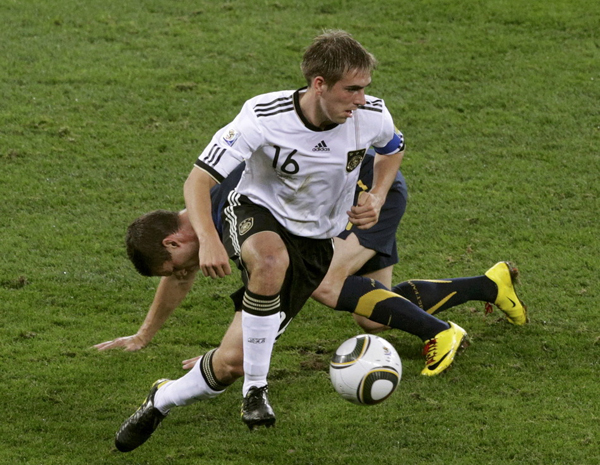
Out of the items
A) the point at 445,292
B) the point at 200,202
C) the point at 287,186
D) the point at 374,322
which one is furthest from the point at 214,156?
the point at 445,292

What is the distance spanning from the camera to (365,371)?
471cm

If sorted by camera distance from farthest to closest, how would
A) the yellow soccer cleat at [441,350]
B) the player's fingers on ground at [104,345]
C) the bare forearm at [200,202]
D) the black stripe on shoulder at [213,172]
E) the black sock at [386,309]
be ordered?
the player's fingers on ground at [104,345], the black sock at [386,309], the yellow soccer cleat at [441,350], the black stripe on shoulder at [213,172], the bare forearm at [200,202]

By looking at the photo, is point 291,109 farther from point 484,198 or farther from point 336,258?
point 484,198

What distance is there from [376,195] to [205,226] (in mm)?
1088

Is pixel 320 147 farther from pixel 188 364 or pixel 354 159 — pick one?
pixel 188 364

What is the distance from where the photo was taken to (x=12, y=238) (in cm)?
781

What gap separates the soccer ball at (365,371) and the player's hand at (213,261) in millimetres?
852

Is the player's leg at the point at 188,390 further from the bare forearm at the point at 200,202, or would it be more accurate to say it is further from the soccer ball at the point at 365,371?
the bare forearm at the point at 200,202

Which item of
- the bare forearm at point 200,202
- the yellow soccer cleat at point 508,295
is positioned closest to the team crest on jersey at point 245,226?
the bare forearm at point 200,202

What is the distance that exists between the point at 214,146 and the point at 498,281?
2.54 m

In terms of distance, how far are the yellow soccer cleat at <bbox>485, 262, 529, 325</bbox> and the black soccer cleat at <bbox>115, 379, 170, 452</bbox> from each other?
260 centimetres

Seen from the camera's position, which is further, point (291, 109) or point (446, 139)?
point (446, 139)

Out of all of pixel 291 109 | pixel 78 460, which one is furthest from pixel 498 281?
pixel 78 460

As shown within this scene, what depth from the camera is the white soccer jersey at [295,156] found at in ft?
15.5
